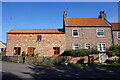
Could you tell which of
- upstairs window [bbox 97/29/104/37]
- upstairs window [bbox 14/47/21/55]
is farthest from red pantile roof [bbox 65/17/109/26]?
upstairs window [bbox 14/47/21/55]

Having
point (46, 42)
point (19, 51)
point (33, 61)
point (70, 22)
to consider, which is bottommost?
point (33, 61)

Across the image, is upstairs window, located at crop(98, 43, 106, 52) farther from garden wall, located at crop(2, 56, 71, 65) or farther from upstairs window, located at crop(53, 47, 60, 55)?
garden wall, located at crop(2, 56, 71, 65)

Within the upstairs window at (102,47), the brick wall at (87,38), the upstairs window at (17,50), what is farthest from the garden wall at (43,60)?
the upstairs window at (102,47)

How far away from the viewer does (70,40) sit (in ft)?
74.2

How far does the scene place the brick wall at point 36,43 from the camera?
2191 centimetres

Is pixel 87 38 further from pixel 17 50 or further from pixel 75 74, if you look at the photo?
pixel 17 50

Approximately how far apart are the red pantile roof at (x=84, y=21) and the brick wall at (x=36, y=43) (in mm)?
4926

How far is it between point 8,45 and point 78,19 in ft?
57.1

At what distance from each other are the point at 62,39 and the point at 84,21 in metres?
7.65

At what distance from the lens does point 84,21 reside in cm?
2569

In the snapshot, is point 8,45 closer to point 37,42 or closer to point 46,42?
point 37,42

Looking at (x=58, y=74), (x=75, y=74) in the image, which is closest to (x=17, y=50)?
(x=58, y=74)

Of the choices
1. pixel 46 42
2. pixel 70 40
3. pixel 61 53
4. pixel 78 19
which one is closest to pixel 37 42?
pixel 46 42

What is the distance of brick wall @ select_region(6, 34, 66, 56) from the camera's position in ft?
71.9
